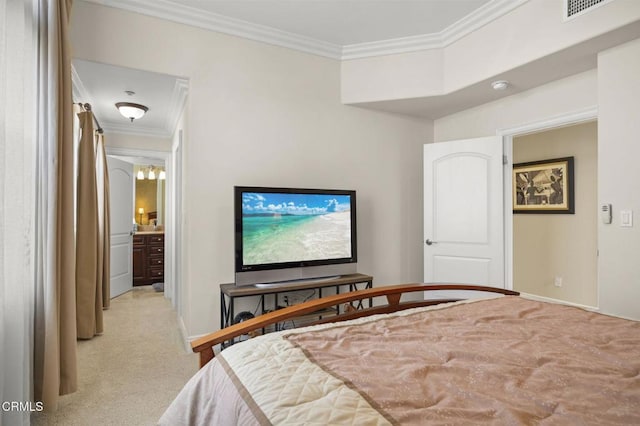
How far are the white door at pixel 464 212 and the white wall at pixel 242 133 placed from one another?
410 mm

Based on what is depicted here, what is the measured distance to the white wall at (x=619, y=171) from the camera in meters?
2.38

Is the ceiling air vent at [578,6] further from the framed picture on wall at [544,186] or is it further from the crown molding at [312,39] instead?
the framed picture on wall at [544,186]

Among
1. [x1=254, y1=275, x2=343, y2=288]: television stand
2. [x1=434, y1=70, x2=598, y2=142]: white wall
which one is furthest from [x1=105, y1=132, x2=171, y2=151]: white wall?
[x1=434, y1=70, x2=598, y2=142]: white wall

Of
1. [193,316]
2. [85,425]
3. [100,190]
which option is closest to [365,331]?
[85,425]

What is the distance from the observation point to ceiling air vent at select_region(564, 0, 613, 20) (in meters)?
2.37

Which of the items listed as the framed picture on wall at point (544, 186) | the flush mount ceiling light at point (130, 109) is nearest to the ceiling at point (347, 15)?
the flush mount ceiling light at point (130, 109)

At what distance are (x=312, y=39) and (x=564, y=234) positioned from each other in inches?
145

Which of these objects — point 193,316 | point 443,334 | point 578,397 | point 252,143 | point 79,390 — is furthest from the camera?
point 252,143

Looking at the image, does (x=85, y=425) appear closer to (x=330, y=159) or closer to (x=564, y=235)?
(x=330, y=159)

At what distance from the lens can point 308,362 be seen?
1.04m

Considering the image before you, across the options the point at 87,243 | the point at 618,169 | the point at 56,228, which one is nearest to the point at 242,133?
the point at 56,228

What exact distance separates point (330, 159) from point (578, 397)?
9.85ft

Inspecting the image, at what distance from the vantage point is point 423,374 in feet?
3.24

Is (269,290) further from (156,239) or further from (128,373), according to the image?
(156,239)
